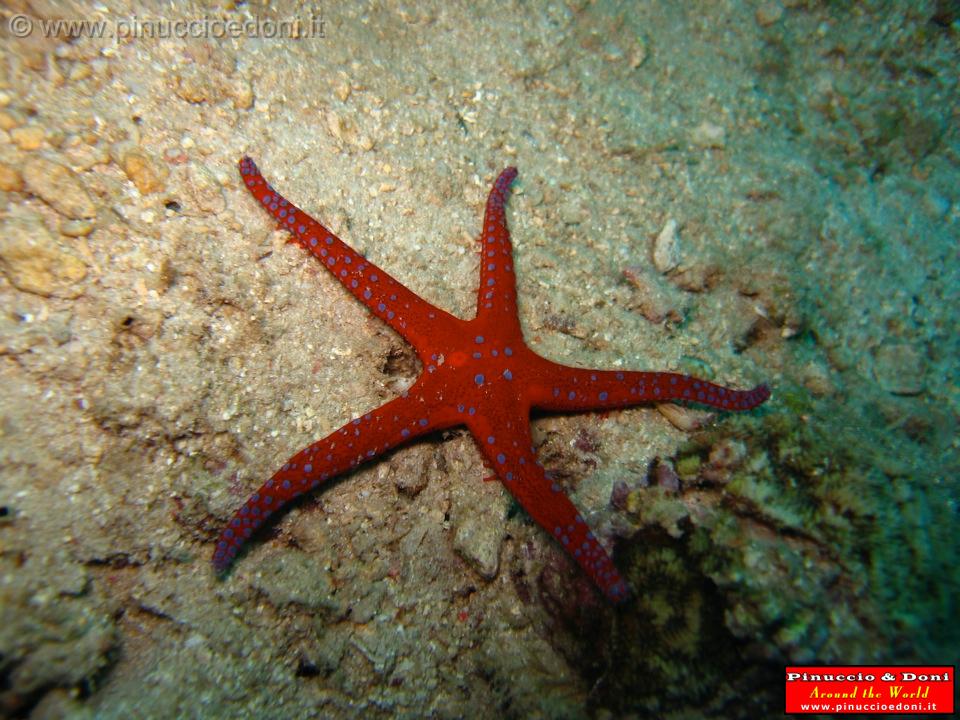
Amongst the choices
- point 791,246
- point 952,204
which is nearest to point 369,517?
point 791,246

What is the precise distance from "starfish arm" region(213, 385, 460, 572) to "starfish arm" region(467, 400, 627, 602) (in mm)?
410

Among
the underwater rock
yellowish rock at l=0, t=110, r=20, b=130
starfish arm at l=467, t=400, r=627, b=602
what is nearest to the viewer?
yellowish rock at l=0, t=110, r=20, b=130

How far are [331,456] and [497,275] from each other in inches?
83.5

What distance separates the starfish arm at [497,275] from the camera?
14.4 ft

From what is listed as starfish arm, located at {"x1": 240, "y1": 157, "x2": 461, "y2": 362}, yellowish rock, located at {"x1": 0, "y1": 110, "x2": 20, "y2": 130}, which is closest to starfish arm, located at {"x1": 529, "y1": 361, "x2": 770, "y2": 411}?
starfish arm, located at {"x1": 240, "y1": 157, "x2": 461, "y2": 362}

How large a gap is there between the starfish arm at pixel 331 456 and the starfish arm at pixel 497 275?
964mm

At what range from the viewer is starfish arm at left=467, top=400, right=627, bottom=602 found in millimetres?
3580

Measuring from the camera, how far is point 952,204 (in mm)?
6309

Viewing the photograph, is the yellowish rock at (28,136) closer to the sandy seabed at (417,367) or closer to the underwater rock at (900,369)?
the sandy seabed at (417,367)

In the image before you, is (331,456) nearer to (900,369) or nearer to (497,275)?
(497,275)

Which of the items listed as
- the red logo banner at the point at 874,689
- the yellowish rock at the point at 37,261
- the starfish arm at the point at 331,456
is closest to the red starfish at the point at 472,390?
the starfish arm at the point at 331,456

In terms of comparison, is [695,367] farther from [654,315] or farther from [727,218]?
[727,218]

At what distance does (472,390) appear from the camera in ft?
13.5

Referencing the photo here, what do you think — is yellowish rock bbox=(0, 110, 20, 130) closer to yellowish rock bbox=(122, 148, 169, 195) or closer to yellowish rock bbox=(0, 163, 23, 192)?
yellowish rock bbox=(0, 163, 23, 192)
